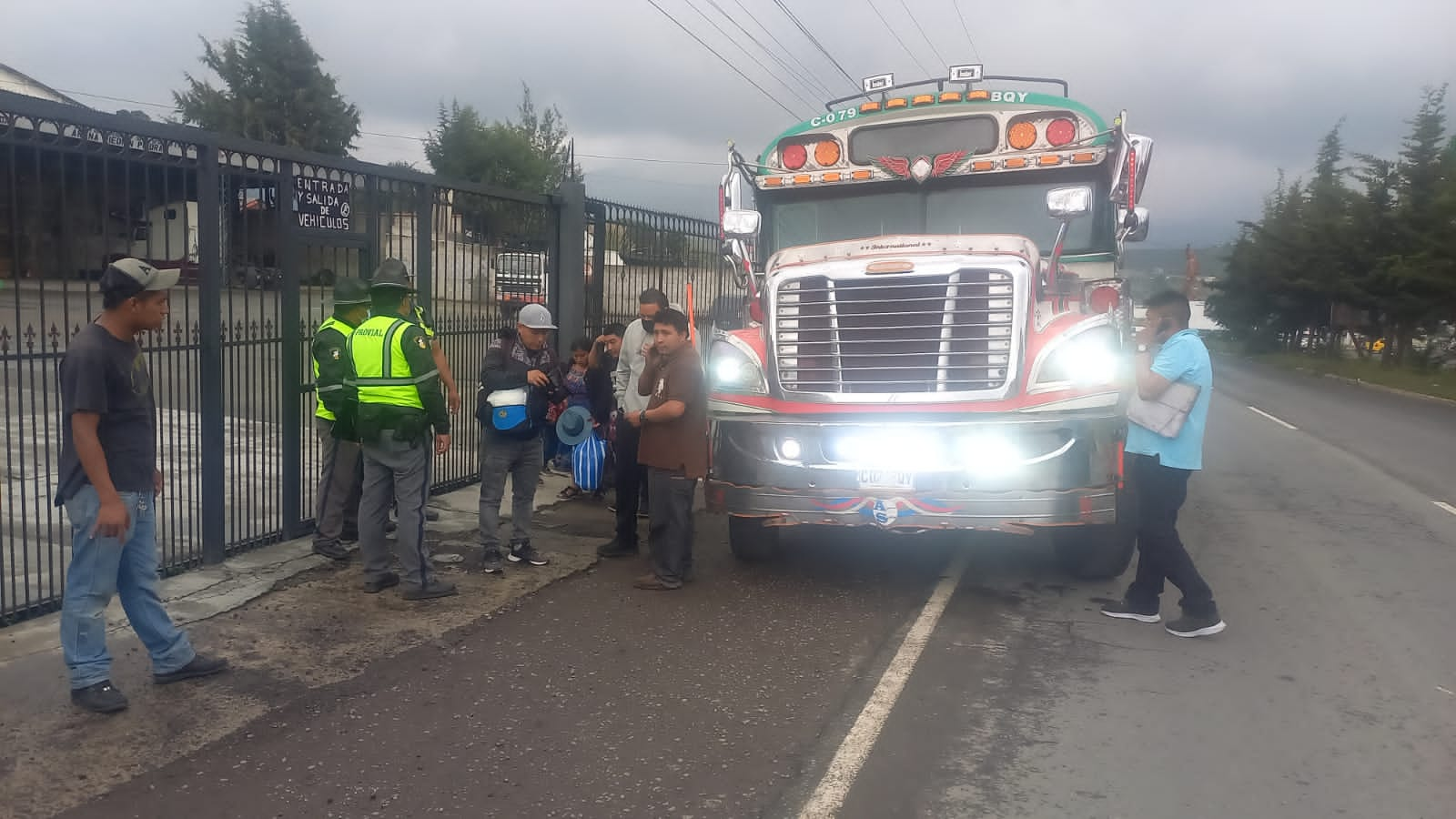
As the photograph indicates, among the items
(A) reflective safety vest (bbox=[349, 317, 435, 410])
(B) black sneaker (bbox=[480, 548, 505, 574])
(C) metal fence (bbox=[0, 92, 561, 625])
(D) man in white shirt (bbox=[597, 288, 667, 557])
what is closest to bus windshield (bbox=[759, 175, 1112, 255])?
(D) man in white shirt (bbox=[597, 288, 667, 557])

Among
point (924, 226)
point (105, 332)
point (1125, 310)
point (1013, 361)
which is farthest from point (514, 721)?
point (1125, 310)

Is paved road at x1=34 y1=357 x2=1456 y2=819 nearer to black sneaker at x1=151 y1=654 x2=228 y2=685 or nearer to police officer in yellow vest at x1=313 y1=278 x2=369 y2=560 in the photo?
black sneaker at x1=151 y1=654 x2=228 y2=685

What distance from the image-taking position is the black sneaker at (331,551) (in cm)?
688

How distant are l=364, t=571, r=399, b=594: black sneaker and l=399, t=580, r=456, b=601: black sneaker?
164 mm

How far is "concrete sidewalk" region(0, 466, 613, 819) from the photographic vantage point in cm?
398

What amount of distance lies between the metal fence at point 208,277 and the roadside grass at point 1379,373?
2247 centimetres

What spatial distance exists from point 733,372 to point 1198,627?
115 inches

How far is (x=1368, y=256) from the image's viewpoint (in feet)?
100

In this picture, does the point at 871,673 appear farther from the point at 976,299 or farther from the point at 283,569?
the point at 283,569

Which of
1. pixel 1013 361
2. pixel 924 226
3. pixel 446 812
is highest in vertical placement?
pixel 924 226

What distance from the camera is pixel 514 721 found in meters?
4.40

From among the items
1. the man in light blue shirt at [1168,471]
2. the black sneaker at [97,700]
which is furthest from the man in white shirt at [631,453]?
the black sneaker at [97,700]

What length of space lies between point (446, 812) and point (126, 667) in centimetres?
221

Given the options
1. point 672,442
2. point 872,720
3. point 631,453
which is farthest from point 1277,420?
point 872,720
